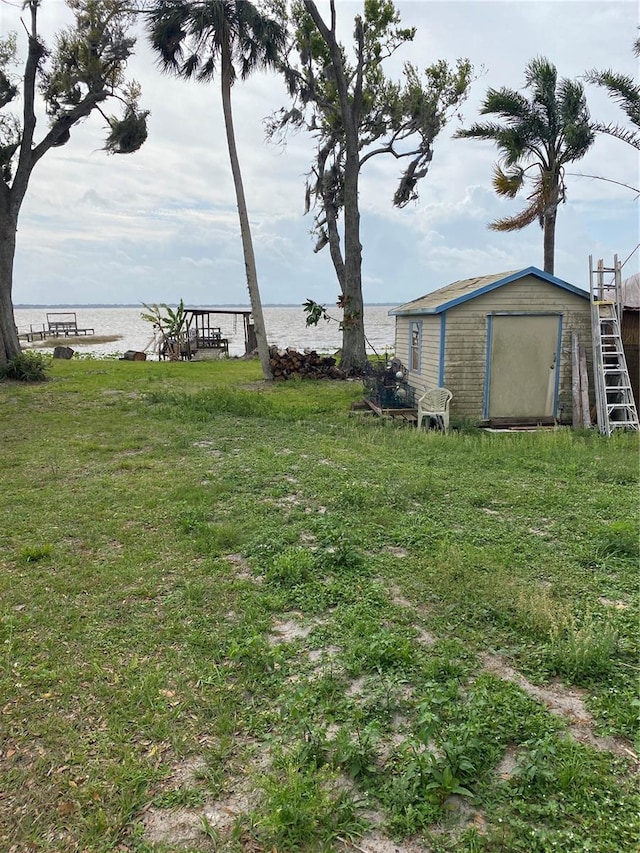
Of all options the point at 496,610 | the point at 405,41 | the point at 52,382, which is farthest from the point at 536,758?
the point at 405,41

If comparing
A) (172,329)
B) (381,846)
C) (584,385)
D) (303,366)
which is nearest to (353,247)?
(303,366)

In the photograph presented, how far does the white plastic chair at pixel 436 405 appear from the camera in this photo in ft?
30.9

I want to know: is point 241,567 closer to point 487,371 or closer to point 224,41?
point 487,371

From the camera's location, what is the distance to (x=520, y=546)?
4.31m

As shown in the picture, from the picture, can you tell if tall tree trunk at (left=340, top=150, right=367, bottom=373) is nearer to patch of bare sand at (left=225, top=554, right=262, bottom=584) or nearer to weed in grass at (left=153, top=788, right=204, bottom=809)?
patch of bare sand at (left=225, top=554, right=262, bottom=584)

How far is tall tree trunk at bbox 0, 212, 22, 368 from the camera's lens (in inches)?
592

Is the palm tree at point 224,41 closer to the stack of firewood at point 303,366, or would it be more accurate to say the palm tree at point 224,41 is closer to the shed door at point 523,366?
the stack of firewood at point 303,366

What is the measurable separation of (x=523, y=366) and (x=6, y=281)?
13497mm

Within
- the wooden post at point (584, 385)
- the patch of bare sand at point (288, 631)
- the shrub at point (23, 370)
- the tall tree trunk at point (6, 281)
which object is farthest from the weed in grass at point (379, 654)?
the tall tree trunk at point (6, 281)

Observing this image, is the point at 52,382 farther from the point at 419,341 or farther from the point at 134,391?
the point at 419,341

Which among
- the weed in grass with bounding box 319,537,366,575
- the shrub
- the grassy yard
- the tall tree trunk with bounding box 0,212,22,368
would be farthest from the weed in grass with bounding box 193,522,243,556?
the tall tree trunk with bounding box 0,212,22,368

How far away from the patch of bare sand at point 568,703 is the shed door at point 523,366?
7711mm

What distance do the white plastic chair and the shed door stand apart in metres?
1.07

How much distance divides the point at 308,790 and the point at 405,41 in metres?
23.8
